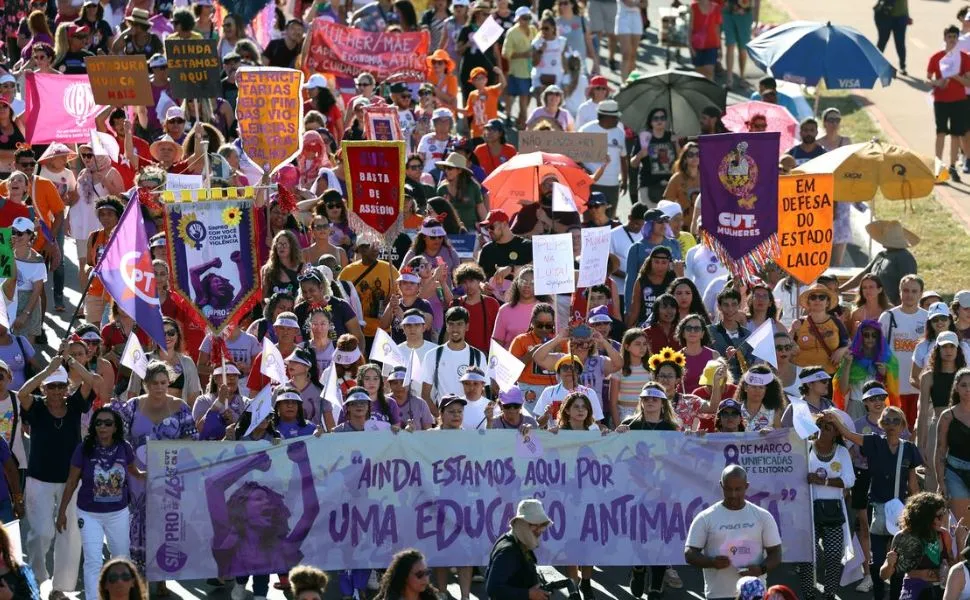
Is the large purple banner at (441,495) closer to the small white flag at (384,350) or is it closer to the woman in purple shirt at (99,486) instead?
the woman in purple shirt at (99,486)

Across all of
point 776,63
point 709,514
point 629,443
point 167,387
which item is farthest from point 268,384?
point 776,63

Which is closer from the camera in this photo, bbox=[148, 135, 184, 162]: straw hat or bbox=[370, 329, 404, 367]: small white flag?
bbox=[370, 329, 404, 367]: small white flag

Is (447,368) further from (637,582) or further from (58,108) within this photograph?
(58,108)

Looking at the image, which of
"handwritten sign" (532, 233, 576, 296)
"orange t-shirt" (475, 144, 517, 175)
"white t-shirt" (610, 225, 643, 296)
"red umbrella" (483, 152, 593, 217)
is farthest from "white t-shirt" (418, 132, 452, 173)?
"handwritten sign" (532, 233, 576, 296)

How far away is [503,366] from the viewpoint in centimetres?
1513

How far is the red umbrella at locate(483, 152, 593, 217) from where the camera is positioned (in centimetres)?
1973

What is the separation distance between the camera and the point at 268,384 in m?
14.8

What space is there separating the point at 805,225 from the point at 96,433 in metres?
6.53

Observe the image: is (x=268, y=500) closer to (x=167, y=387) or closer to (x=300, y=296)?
(x=167, y=387)

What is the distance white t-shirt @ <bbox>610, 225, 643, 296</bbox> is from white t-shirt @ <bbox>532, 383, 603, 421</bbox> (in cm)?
347

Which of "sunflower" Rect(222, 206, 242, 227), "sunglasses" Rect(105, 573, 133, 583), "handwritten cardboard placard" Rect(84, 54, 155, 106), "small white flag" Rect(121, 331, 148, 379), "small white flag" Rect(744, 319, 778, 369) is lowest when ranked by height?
"sunglasses" Rect(105, 573, 133, 583)

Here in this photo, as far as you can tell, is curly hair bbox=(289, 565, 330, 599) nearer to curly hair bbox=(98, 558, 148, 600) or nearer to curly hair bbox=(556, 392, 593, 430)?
curly hair bbox=(98, 558, 148, 600)

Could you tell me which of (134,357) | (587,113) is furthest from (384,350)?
(587,113)

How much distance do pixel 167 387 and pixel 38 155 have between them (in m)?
8.00
